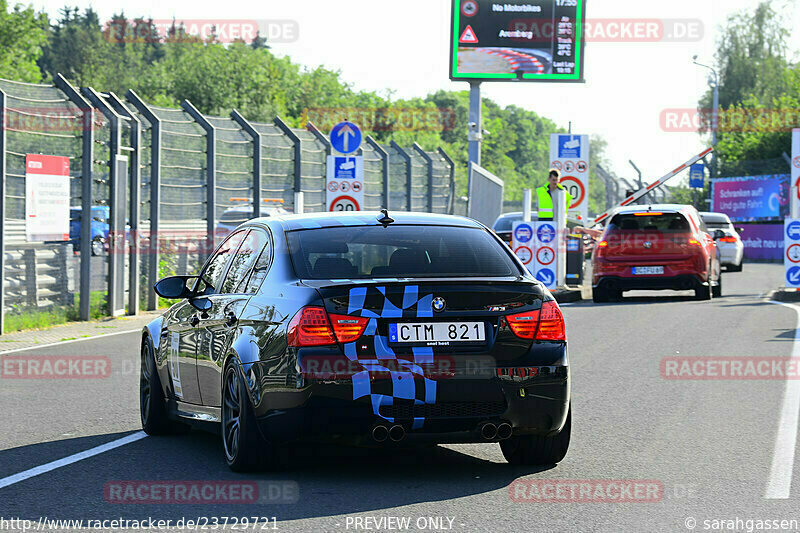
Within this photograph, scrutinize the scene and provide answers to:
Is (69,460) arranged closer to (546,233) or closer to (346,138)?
(346,138)

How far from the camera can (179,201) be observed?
22531 mm

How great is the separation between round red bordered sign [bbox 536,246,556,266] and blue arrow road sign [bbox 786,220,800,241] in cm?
411

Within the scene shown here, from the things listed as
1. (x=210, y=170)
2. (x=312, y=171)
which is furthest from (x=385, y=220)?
(x=312, y=171)

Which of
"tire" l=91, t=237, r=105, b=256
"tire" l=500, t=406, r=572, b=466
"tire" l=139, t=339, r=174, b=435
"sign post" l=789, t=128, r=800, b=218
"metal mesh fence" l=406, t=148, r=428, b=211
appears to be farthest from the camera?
"metal mesh fence" l=406, t=148, r=428, b=211

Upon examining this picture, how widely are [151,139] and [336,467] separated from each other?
1469 centimetres

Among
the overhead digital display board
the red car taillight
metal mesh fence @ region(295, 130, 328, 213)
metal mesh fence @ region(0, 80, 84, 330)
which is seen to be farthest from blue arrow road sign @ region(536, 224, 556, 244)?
the red car taillight

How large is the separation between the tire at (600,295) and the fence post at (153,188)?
7.58m

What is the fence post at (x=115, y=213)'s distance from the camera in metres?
19.6

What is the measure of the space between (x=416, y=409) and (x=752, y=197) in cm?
5430

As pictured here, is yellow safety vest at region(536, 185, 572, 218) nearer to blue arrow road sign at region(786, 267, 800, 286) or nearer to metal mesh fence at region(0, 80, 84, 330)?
blue arrow road sign at region(786, 267, 800, 286)

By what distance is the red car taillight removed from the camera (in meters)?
7.12

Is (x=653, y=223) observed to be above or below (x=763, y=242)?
above

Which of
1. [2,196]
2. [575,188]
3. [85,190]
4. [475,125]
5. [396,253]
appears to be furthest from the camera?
[475,125]

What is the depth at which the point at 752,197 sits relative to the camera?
58812 millimetres
